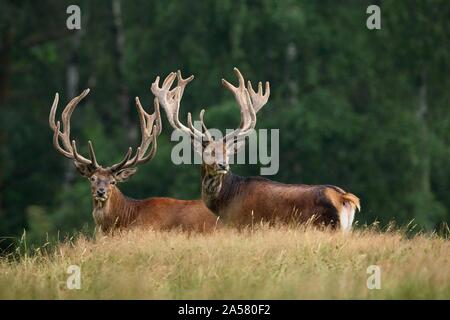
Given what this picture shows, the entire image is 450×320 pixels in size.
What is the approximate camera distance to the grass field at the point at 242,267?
390 inches

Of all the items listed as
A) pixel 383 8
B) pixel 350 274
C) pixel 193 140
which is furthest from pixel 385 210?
pixel 350 274

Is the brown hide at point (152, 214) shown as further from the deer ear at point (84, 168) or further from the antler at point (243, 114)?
the antler at point (243, 114)

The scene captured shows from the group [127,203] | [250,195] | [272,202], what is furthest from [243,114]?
[127,203]

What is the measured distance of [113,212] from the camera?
48.3 ft

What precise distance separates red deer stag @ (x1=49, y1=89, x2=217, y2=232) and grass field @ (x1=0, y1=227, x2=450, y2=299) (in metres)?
1.92

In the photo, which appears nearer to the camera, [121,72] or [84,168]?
[84,168]

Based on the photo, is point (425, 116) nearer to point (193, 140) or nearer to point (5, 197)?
point (5, 197)

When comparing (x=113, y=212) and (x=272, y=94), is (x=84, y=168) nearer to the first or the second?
(x=113, y=212)

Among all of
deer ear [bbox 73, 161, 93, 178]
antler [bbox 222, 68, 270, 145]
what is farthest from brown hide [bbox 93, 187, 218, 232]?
antler [bbox 222, 68, 270, 145]

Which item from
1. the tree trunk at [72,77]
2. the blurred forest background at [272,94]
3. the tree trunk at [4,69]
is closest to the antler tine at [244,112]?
the blurred forest background at [272,94]

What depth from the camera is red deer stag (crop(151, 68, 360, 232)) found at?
1333cm

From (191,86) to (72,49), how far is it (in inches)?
178

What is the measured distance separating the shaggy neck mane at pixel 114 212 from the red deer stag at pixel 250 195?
1.01 meters

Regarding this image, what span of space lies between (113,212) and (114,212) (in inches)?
0.5
